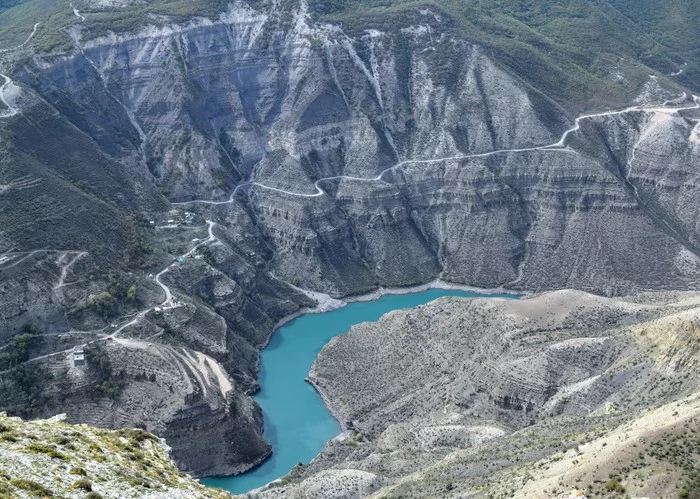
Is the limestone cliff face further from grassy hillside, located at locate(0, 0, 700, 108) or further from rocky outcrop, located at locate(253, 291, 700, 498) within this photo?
rocky outcrop, located at locate(253, 291, 700, 498)

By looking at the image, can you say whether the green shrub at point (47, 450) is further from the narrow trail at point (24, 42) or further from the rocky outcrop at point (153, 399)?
the narrow trail at point (24, 42)

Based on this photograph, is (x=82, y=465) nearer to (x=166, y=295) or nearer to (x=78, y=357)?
(x=78, y=357)

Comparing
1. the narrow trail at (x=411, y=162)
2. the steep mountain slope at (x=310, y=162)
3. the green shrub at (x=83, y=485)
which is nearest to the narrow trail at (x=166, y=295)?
the steep mountain slope at (x=310, y=162)

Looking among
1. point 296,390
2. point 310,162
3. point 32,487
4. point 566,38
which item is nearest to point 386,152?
point 310,162

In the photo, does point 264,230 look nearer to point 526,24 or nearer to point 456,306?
point 456,306

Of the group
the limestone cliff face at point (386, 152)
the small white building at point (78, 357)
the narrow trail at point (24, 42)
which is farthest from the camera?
the narrow trail at point (24, 42)

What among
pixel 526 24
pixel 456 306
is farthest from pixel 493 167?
pixel 526 24
